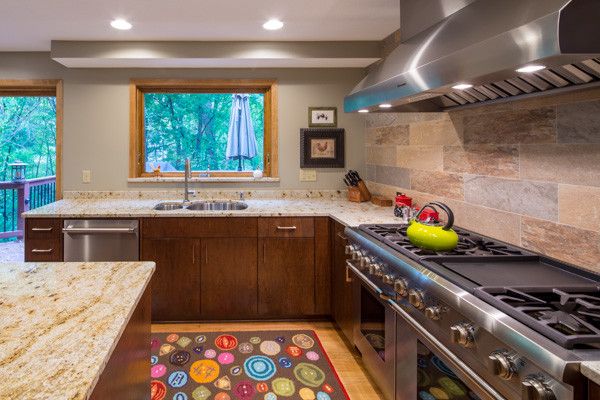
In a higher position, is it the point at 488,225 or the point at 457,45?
the point at 457,45

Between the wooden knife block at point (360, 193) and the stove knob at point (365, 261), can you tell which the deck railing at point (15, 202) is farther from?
the stove knob at point (365, 261)

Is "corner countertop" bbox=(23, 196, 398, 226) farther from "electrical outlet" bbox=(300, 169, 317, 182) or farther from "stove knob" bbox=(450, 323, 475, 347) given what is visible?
"stove knob" bbox=(450, 323, 475, 347)

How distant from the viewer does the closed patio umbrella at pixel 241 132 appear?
4.01 m

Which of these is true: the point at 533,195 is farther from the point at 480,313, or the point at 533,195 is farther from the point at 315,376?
the point at 315,376

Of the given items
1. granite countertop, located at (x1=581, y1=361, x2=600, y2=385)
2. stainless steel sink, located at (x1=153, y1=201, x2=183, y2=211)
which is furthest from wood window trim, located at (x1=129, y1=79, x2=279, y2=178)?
granite countertop, located at (x1=581, y1=361, x2=600, y2=385)

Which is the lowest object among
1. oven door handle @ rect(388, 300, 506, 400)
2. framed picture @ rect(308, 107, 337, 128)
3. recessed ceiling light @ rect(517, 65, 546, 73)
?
oven door handle @ rect(388, 300, 506, 400)

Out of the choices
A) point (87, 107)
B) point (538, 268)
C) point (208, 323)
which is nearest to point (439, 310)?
point (538, 268)

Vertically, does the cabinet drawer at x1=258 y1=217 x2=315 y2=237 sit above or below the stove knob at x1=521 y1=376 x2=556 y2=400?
above

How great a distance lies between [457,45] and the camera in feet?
4.72

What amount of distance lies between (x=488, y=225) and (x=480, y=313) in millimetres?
1120

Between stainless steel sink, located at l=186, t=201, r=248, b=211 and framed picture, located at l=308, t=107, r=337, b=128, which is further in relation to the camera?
framed picture, located at l=308, t=107, r=337, b=128

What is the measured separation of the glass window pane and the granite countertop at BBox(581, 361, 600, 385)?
3.39 m

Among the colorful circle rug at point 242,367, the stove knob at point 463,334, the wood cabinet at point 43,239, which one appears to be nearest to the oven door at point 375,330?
the colorful circle rug at point 242,367

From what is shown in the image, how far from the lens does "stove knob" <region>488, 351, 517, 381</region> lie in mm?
1096
